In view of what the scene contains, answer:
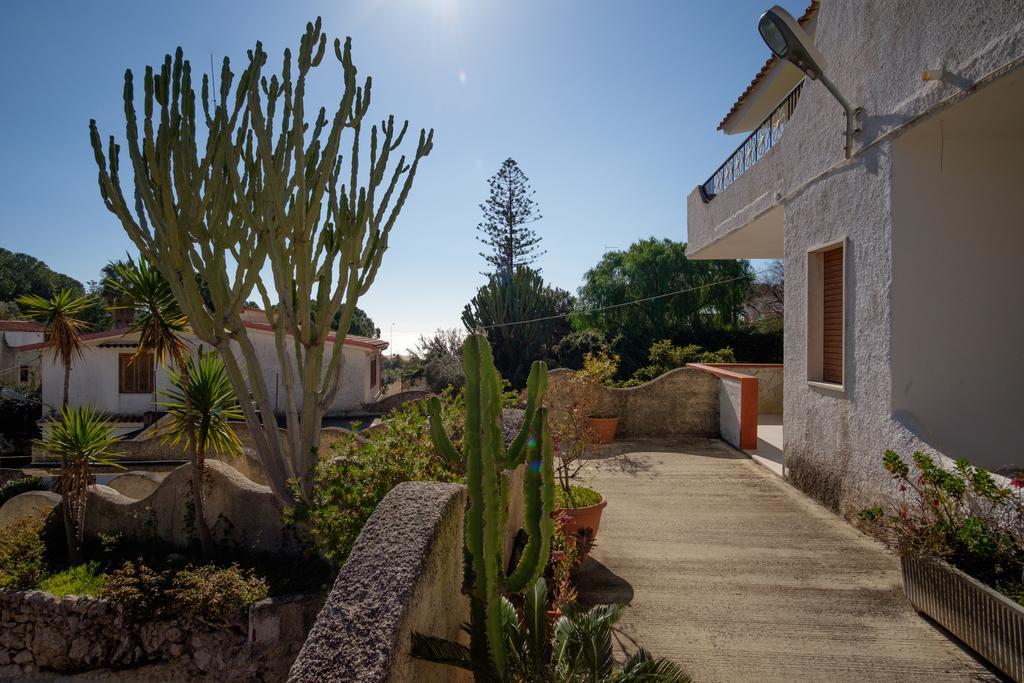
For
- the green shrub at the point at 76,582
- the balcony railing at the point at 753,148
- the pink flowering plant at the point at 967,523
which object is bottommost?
the green shrub at the point at 76,582

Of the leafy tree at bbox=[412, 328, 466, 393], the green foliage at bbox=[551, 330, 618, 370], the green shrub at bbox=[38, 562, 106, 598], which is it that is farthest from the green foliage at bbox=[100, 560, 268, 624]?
the green foliage at bbox=[551, 330, 618, 370]

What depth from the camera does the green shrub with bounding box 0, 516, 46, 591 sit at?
5.80 m

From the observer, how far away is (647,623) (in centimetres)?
380

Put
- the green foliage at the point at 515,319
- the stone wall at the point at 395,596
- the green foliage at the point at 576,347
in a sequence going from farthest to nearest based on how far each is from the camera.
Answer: the green foliage at the point at 576,347
the green foliage at the point at 515,319
the stone wall at the point at 395,596

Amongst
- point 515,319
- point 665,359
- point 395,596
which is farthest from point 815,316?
point 515,319

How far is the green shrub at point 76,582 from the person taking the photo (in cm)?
550

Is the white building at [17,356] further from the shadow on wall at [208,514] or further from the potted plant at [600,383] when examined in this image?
the potted plant at [600,383]

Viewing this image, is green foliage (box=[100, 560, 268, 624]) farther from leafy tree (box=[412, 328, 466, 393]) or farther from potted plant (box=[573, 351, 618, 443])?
leafy tree (box=[412, 328, 466, 393])

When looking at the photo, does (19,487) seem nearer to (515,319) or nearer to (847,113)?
(847,113)

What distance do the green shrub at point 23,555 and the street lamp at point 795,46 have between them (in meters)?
8.72

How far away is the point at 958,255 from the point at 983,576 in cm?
266

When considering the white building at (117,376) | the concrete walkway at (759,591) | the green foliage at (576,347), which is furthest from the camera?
the green foliage at (576,347)

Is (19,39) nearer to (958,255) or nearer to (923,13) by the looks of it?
(923,13)

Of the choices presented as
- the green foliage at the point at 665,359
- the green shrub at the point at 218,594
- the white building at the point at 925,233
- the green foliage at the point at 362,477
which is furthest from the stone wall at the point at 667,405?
the green shrub at the point at 218,594
